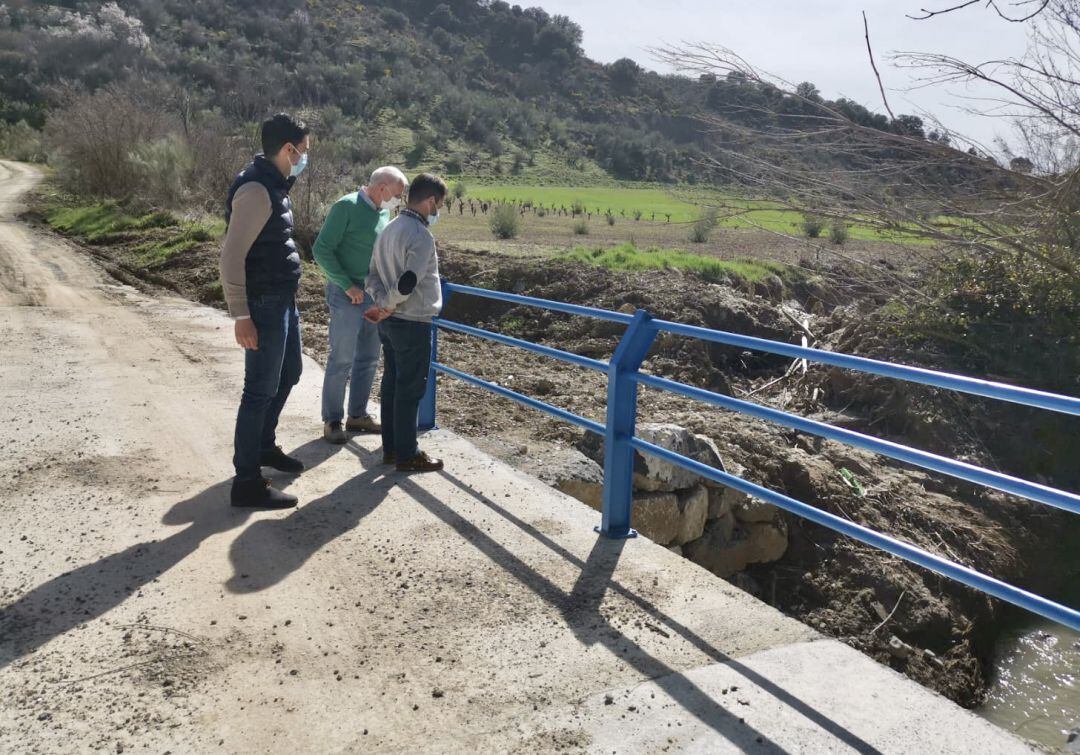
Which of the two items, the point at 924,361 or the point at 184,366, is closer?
the point at 184,366

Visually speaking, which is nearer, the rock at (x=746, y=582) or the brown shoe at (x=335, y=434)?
the brown shoe at (x=335, y=434)

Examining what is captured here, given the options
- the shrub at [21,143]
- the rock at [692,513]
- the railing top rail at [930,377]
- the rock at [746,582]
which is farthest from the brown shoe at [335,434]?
the shrub at [21,143]

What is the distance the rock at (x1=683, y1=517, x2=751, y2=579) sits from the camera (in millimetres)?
7645

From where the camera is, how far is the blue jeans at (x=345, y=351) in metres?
6.06

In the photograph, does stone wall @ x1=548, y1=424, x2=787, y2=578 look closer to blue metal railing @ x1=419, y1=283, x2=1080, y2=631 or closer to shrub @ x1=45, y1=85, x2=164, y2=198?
blue metal railing @ x1=419, y1=283, x2=1080, y2=631

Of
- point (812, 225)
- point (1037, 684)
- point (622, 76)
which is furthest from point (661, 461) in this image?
point (622, 76)

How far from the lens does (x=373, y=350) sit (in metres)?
6.27

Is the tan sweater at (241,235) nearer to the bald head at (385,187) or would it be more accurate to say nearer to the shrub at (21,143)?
the bald head at (385,187)

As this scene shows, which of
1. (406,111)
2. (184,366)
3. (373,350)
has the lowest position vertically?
(184,366)

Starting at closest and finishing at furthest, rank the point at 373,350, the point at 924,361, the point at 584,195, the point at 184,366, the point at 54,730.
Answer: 1. the point at 54,730
2. the point at 373,350
3. the point at 184,366
4. the point at 924,361
5. the point at 584,195

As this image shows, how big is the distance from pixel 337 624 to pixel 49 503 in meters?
2.33

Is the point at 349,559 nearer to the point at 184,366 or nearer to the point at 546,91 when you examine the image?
the point at 184,366

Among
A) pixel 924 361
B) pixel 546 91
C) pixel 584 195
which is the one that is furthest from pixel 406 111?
pixel 924 361

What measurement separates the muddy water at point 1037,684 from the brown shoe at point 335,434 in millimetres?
4924
